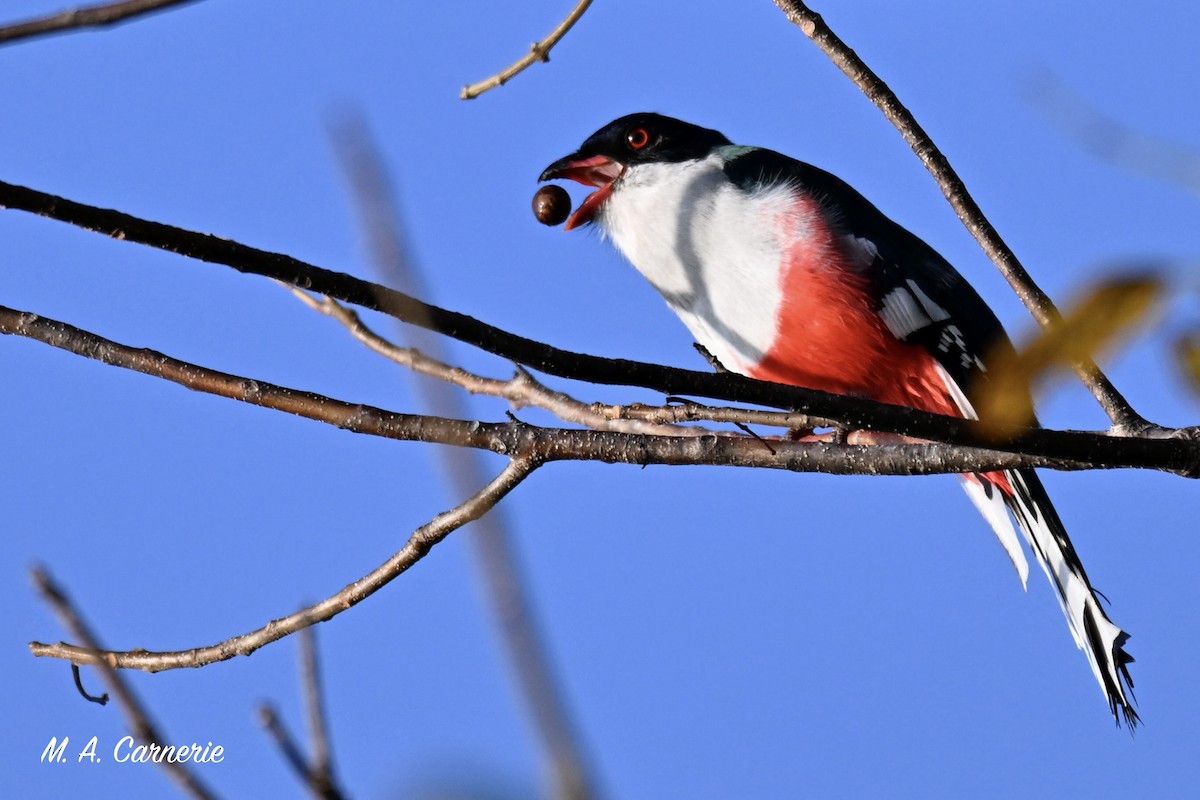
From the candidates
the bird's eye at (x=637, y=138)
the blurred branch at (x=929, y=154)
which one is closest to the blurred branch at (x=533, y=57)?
the blurred branch at (x=929, y=154)

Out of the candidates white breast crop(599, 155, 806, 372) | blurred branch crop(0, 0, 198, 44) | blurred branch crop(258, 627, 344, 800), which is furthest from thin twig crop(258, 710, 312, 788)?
white breast crop(599, 155, 806, 372)

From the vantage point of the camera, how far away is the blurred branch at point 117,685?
1.41 metres

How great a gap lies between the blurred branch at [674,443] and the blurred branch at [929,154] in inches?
33.1

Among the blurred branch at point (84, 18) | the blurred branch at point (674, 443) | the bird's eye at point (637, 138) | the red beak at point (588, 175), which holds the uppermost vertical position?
the bird's eye at point (637, 138)

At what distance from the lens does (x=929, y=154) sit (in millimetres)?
3840

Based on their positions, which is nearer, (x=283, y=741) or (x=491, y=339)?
(x=283, y=741)

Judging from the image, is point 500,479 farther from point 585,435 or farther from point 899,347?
point 899,347

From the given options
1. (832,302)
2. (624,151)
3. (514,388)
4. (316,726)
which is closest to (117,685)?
(316,726)

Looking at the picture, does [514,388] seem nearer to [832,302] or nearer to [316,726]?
[832,302]

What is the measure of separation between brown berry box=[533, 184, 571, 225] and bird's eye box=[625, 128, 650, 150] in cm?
46

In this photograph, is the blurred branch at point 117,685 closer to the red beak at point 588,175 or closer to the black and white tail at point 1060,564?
the black and white tail at point 1060,564

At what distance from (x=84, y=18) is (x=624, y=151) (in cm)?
446

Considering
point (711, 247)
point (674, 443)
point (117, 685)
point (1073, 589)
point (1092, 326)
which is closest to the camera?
point (1092, 326)

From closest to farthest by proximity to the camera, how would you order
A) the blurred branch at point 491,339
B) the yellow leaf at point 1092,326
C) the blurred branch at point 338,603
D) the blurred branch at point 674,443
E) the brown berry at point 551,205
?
the yellow leaf at point 1092,326 < the blurred branch at point 491,339 < the blurred branch at point 674,443 < the blurred branch at point 338,603 < the brown berry at point 551,205
